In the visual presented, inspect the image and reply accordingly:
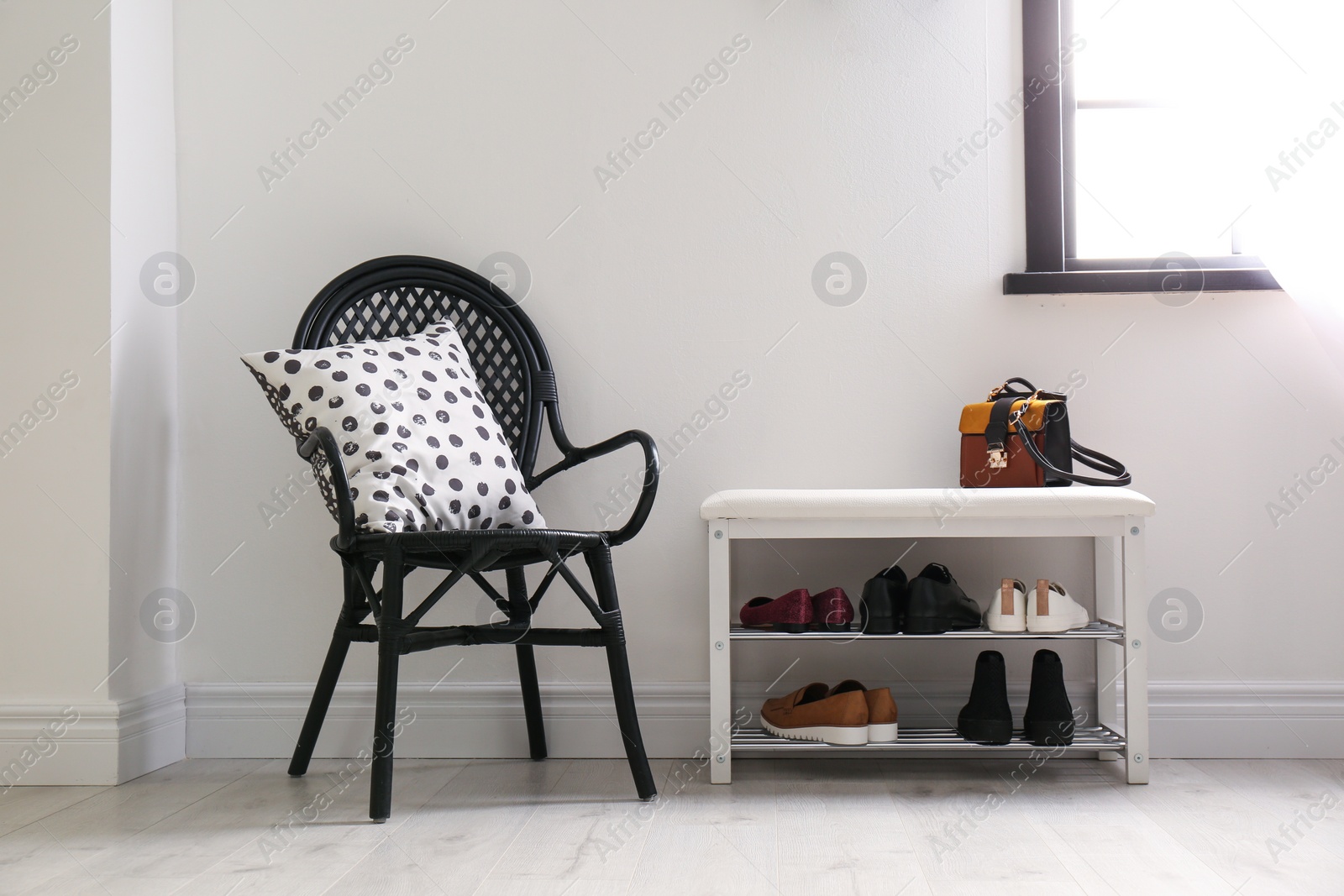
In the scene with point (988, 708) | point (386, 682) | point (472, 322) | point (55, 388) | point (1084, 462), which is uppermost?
point (472, 322)

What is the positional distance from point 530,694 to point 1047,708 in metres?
0.95

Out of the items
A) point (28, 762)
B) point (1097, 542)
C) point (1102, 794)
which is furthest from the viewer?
point (1097, 542)

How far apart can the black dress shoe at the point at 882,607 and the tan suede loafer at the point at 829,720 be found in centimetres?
12

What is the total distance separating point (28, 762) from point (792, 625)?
1.41m

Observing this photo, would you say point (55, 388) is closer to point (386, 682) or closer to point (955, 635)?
point (386, 682)

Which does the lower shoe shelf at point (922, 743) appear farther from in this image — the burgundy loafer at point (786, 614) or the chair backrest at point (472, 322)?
the chair backrest at point (472, 322)

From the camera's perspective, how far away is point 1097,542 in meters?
1.88

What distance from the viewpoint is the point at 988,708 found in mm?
1688

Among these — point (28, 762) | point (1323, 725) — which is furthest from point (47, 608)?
point (1323, 725)

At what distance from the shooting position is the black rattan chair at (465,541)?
1.46m

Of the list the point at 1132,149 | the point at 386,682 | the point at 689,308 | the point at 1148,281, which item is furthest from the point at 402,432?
the point at 1132,149

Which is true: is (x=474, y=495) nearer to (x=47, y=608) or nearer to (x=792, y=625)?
(x=792, y=625)

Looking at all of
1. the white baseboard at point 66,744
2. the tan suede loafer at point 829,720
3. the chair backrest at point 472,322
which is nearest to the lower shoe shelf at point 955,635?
the tan suede loafer at point 829,720

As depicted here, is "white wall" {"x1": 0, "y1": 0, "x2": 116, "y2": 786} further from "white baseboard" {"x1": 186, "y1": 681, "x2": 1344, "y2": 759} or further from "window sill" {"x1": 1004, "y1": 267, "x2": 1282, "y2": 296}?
"window sill" {"x1": 1004, "y1": 267, "x2": 1282, "y2": 296}
